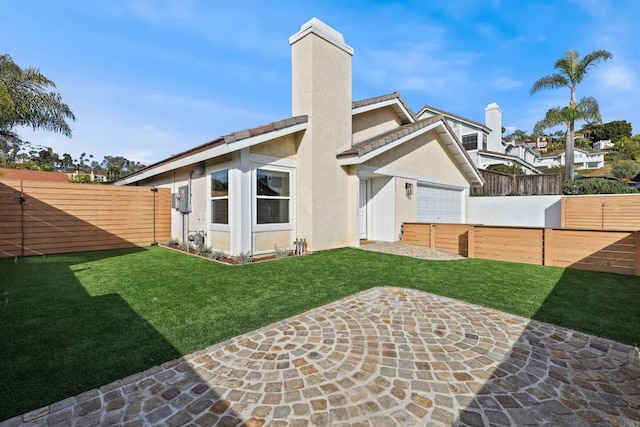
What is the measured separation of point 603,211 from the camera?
46.1ft

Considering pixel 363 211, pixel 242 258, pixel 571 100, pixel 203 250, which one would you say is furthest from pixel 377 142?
pixel 571 100

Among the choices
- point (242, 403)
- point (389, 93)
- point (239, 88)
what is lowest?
point (242, 403)

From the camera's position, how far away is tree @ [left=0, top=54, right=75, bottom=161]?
13078 mm

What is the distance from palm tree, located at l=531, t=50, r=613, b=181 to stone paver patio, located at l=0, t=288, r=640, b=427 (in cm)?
2212

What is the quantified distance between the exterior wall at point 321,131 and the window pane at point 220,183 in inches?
90.9

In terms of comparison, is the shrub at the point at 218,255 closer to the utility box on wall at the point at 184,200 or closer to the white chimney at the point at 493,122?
the utility box on wall at the point at 184,200

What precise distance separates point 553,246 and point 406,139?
6255 millimetres

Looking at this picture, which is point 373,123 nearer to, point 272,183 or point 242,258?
point 272,183

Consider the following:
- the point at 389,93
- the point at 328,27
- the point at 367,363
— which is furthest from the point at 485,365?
the point at 389,93

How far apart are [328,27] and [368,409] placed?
35.0 ft

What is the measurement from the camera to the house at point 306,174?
334 inches

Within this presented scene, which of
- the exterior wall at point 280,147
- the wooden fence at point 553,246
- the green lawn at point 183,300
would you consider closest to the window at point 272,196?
the exterior wall at point 280,147

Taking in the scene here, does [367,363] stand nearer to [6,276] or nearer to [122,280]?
[122,280]

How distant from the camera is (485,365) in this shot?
2.98 metres
